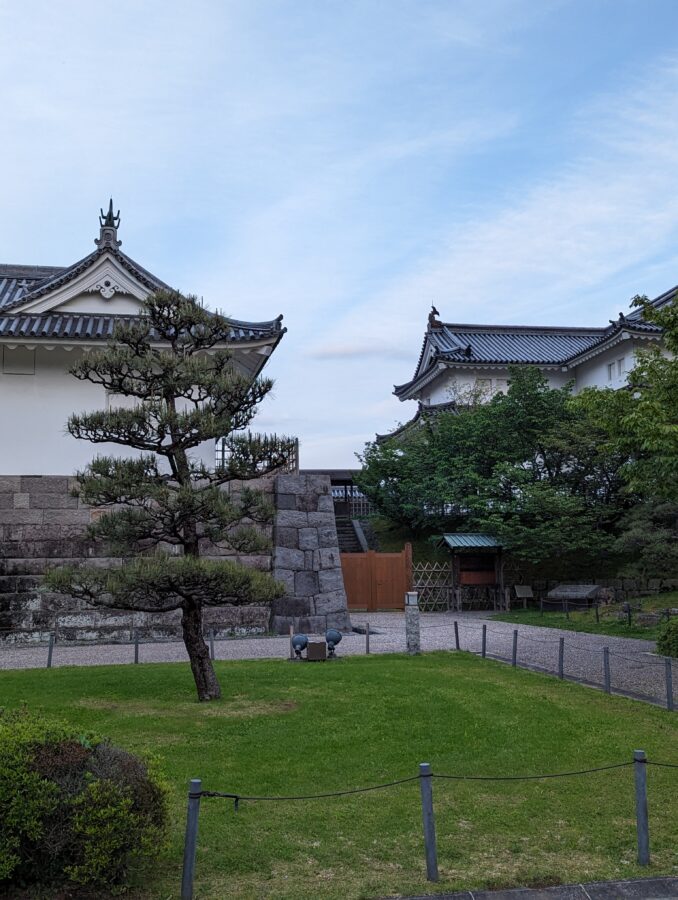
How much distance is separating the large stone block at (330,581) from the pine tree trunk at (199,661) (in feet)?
30.0

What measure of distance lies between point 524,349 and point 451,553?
59.4ft

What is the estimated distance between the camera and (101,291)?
20672 millimetres

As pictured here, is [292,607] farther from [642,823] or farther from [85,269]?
[642,823]

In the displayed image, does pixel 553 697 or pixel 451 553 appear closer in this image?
pixel 553 697

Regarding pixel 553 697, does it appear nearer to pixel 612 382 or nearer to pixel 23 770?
pixel 23 770

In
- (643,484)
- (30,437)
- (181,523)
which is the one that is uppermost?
(30,437)

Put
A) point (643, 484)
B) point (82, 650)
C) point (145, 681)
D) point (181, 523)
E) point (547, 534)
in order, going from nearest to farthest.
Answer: point (181, 523) → point (145, 681) → point (643, 484) → point (82, 650) → point (547, 534)

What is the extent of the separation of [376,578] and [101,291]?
13007 mm

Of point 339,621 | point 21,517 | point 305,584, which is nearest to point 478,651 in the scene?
point 339,621

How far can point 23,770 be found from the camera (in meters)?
4.91

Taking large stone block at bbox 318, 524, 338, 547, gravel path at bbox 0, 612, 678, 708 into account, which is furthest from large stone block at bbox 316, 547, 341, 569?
gravel path at bbox 0, 612, 678, 708

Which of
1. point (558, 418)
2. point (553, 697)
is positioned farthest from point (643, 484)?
point (558, 418)

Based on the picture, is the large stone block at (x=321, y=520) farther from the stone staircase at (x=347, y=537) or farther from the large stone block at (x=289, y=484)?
the stone staircase at (x=347, y=537)

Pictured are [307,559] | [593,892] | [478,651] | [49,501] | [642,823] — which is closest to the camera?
[593,892]
